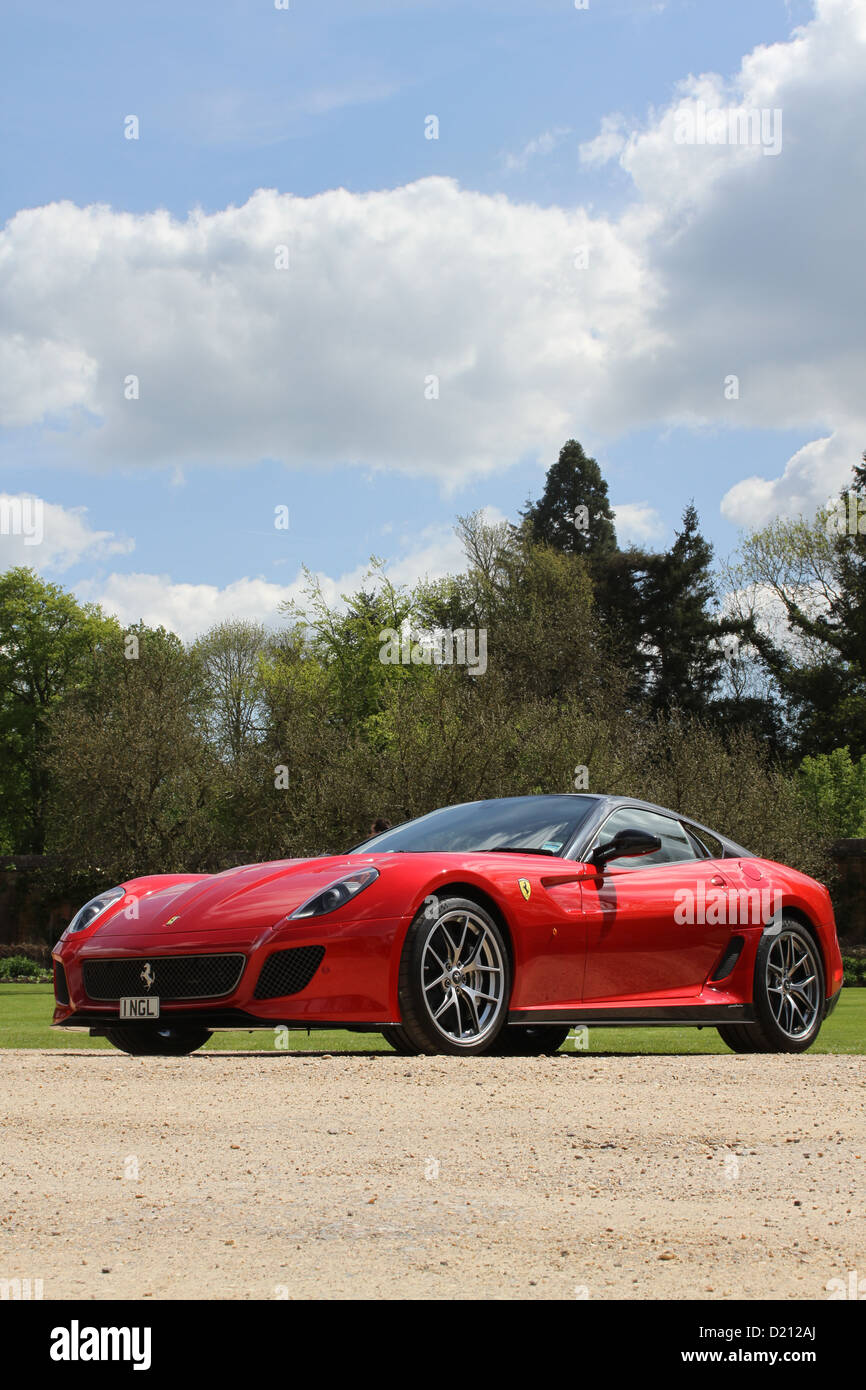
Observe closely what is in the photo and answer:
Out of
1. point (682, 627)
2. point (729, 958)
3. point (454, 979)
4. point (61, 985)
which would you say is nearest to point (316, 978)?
point (454, 979)

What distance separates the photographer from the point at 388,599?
58.2 meters

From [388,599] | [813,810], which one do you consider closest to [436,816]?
[813,810]

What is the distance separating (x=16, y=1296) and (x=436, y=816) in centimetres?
602

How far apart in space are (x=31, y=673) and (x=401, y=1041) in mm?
53909

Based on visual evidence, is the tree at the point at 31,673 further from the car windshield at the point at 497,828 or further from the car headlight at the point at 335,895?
the car headlight at the point at 335,895

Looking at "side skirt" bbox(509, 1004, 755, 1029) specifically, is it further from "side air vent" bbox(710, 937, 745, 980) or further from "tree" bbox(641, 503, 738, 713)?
"tree" bbox(641, 503, 738, 713)

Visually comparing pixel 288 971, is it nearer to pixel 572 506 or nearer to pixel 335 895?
pixel 335 895

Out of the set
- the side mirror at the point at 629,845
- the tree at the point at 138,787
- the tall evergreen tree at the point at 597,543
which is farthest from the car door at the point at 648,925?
the tall evergreen tree at the point at 597,543

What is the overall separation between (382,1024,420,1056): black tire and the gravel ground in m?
0.09

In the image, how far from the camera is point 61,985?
26.8 ft

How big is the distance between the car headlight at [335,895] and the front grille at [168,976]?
15.0 inches

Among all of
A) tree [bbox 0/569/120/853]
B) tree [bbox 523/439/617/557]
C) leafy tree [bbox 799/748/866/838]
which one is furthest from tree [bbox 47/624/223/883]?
tree [bbox 523/439/617/557]
